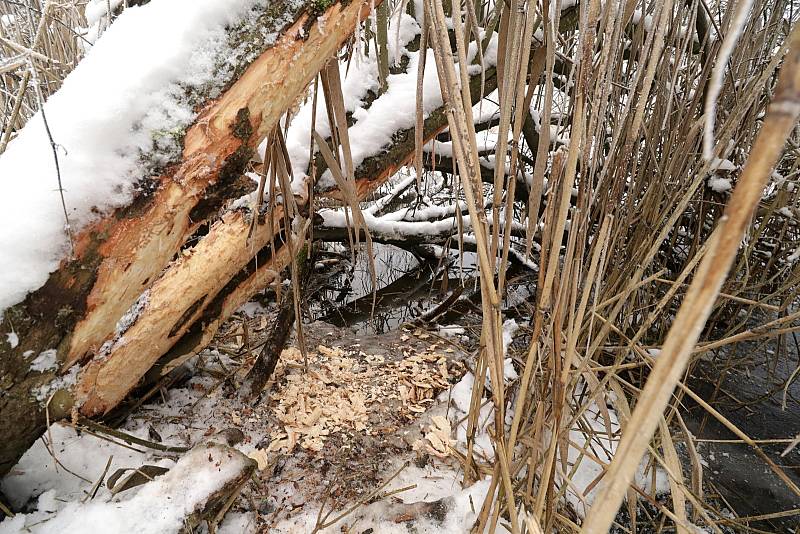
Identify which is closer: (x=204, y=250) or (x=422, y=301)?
(x=204, y=250)

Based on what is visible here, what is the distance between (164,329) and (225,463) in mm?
512

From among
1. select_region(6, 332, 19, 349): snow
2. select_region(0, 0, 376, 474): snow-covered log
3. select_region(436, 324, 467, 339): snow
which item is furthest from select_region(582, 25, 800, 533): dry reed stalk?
select_region(436, 324, 467, 339): snow

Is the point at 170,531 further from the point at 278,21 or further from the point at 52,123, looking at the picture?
the point at 278,21

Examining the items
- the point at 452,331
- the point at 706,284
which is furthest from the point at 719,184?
the point at 706,284

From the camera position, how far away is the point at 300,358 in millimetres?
2184

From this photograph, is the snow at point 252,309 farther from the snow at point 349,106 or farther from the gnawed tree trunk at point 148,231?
the gnawed tree trunk at point 148,231

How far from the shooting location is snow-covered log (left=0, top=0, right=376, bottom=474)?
0.84m

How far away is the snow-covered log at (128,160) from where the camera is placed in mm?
838

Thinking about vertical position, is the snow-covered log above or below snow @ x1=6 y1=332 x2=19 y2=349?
above

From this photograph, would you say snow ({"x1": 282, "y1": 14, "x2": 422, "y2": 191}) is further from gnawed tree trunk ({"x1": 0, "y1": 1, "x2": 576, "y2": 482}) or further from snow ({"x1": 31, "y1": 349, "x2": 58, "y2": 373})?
snow ({"x1": 31, "y1": 349, "x2": 58, "y2": 373})

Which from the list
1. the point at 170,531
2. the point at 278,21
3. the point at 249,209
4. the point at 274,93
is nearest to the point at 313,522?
the point at 170,531

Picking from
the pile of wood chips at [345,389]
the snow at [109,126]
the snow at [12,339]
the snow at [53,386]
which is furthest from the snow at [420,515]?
the snow at [109,126]

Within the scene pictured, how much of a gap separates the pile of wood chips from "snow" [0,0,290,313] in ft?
3.76

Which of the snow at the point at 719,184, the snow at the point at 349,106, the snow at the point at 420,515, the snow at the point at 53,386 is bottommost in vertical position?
the snow at the point at 420,515
